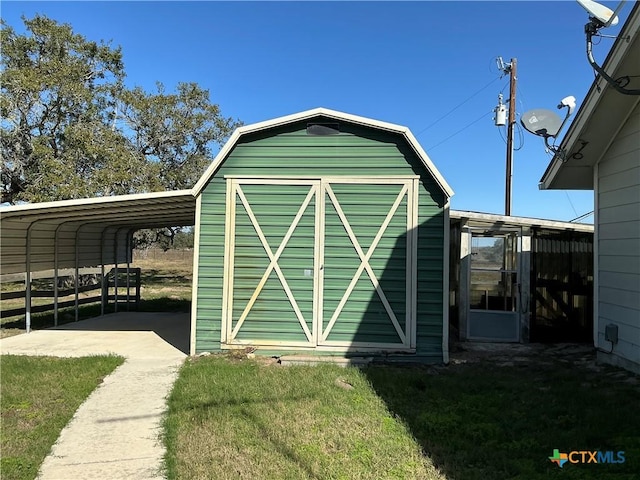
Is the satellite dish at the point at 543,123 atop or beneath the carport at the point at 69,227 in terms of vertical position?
atop

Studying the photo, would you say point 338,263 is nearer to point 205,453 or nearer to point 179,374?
point 179,374

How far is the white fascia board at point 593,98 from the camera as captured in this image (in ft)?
16.2

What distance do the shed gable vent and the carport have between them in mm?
1942

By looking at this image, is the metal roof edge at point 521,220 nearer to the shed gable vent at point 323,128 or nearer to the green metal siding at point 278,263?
the shed gable vent at point 323,128

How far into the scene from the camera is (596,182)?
275 inches

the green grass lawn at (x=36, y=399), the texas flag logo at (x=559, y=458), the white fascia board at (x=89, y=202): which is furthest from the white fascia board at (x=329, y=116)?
the texas flag logo at (x=559, y=458)

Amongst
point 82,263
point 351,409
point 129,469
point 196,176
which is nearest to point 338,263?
point 351,409

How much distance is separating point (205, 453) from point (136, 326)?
22.0 feet

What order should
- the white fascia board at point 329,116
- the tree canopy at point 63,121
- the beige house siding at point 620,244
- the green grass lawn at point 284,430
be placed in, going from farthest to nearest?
the tree canopy at point 63,121 → the white fascia board at point 329,116 → the beige house siding at point 620,244 → the green grass lawn at point 284,430

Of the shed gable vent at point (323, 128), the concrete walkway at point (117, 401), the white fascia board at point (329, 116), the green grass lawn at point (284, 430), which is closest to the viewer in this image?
the green grass lawn at point (284, 430)

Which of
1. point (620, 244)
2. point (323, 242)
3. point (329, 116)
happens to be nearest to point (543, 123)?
point (620, 244)

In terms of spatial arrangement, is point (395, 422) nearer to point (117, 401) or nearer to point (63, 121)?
point (117, 401)

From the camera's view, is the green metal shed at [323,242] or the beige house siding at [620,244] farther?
the green metal shed at [323,242]

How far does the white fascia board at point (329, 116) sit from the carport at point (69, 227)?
49 cm
